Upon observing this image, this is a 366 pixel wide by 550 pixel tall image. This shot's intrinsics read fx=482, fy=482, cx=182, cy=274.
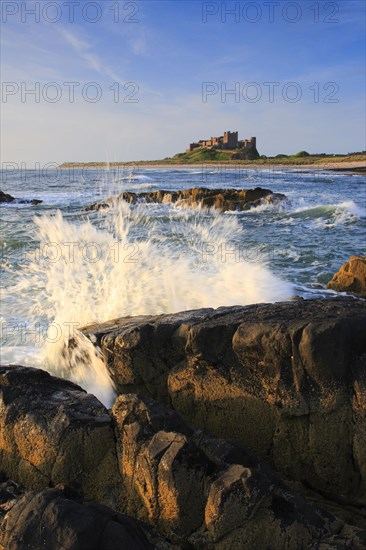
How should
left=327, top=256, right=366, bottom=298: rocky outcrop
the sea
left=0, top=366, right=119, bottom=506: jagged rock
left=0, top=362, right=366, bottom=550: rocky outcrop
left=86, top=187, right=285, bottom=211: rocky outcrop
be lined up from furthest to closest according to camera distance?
left=86, top=187, right=285, bottom=211: rocky outcrop → left=327, top=256, right=366, bottom=298: rocky outcrop → the sea → left=0, top=366, right=119, bottom=506: jagged rock → left=0, top=362, right=366, bottom=550: rocky outcrop

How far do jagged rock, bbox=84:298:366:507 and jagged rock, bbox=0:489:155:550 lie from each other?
1434 millimetres

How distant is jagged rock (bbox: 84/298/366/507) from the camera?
136 inches

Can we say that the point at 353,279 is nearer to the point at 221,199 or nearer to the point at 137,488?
the point at 137,488

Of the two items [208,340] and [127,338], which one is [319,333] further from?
[127,338]

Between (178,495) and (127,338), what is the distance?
180cm

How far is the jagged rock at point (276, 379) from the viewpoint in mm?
3459

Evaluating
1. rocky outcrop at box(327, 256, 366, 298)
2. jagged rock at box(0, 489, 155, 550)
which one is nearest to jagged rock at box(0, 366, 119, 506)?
jagged rock at box(0, 489, 155, 550)

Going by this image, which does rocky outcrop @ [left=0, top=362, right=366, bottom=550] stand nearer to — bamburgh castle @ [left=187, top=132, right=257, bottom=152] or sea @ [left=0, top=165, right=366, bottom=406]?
sea @ [left=0, top=165, right=366, bottom=406]

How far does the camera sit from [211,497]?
8.88ft

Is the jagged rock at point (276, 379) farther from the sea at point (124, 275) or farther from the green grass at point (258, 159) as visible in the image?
the green grass at point (258, 159)

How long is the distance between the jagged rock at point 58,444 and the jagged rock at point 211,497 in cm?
17

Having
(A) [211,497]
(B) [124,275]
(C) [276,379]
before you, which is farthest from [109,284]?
(A) [211,497]

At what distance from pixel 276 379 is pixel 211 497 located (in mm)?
1185

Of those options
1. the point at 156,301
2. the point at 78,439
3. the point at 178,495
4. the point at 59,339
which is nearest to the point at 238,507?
the point at 178,495
